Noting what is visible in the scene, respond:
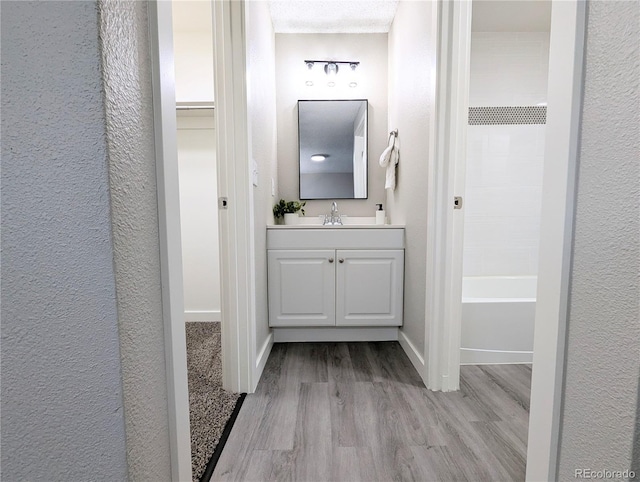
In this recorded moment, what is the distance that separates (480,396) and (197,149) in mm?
2433

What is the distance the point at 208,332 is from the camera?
2322 millimetres

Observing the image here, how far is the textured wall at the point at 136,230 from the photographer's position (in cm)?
51

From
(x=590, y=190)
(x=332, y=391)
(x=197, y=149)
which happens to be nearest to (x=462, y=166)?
(x=590, y=190)

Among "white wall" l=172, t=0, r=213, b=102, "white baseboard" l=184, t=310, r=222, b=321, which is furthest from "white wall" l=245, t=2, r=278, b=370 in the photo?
"white baseboard" l=184, t=310, r=222, b=321

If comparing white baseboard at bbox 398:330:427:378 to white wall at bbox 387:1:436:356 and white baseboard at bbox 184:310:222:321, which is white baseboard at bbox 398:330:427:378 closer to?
white wall at bbox 387:1:436:356

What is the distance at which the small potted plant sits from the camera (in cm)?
243

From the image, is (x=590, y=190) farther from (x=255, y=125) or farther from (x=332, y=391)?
(x=255, y=125)

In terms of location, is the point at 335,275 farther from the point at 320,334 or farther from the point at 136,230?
the point at 136,230

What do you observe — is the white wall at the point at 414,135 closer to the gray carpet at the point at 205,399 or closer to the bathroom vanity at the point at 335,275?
the bathroom vanity at the point at 335,275

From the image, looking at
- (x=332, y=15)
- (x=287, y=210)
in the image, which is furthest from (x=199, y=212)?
(x=332, y=15)

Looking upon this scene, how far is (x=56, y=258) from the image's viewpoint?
509 millimetres

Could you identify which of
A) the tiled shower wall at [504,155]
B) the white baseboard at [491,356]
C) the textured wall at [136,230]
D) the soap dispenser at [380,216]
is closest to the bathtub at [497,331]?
the white baseboard at [491,356]

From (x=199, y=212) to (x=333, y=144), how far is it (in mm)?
1211

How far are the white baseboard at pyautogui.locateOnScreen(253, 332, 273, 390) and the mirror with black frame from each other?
1217 millimetres
